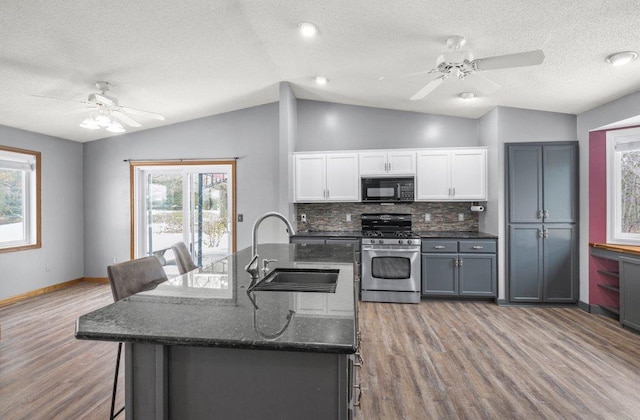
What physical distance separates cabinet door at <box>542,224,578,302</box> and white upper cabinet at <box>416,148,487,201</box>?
3.08 ft

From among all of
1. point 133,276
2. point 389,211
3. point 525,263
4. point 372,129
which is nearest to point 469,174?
point 389,211

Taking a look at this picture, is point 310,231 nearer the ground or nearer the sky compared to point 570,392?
nearer the sky

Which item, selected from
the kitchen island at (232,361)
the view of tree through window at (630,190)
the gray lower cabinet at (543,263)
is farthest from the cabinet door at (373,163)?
the kitchen island at (232,361)

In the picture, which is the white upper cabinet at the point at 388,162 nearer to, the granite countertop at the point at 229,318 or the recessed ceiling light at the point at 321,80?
the recessed ceiling light at the point at 321,80

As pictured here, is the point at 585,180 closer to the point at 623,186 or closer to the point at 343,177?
the point at 623,186

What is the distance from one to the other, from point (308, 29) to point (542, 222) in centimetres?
360

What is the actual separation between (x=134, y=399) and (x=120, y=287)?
877mm

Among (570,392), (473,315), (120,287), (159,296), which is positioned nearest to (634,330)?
(473,315)

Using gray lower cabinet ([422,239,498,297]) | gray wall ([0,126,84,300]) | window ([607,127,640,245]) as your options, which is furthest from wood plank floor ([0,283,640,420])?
window ([607,127,640,245])

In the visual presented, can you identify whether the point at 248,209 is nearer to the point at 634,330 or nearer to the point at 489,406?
the point at 489,406

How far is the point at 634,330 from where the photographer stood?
3252 millimetres

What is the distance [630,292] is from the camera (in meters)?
3.27

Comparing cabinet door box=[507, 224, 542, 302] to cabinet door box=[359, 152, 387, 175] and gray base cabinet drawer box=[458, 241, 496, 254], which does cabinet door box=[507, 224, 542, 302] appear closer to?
gray base cabinet drawer box=[458, 241, 496, 254]

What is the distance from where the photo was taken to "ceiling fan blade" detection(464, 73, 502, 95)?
348cm
